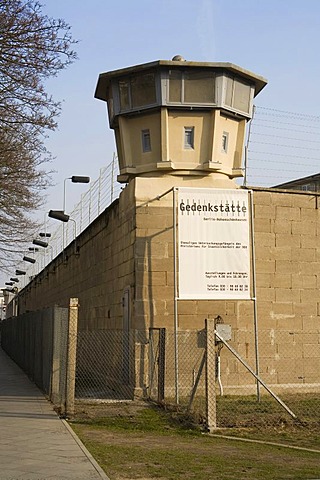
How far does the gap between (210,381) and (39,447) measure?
9.28 ft

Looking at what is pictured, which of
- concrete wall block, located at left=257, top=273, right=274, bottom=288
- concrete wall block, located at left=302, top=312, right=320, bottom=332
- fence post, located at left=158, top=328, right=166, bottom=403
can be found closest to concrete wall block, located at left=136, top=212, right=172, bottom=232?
concrete wall block, located at left=257, top=273, right=274, bottom=288

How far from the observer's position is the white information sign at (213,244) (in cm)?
1349

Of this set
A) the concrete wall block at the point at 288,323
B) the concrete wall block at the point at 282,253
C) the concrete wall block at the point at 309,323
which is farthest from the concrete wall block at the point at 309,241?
the concrete wall block at the point at 288,323

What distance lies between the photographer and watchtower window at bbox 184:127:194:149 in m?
15.5

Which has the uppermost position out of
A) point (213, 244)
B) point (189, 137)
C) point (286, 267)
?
point (189, 137)

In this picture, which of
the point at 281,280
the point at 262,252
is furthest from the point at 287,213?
the point at 281,280

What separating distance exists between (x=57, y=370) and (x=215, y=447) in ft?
16.5

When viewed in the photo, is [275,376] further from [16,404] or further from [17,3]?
[17,3]

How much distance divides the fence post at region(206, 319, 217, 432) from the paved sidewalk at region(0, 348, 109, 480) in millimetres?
2098

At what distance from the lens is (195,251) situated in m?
13.6

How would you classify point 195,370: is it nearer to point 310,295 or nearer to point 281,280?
point 281,280

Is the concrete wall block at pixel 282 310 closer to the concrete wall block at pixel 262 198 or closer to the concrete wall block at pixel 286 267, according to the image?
the concrete wall block at pixel 286 267

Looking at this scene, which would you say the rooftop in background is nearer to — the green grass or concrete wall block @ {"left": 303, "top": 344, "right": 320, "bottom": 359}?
concrete wall block @ {"left": 303, "top": 344, "right": 320, "bottom": 359}

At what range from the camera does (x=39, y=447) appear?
28.3ft
